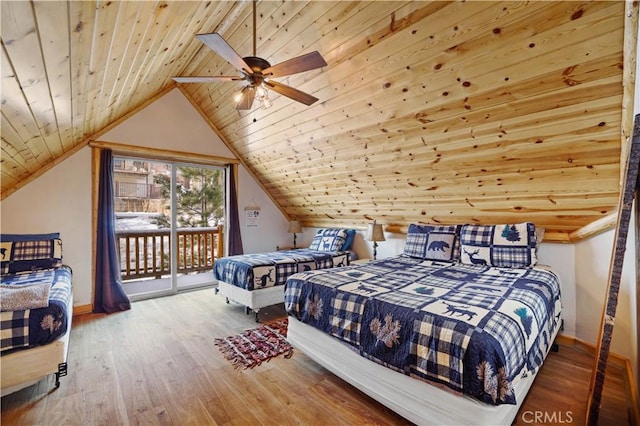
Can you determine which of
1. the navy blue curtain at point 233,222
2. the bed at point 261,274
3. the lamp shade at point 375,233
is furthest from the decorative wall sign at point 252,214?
the lamp shade at point 375,233

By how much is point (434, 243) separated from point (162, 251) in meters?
4.39

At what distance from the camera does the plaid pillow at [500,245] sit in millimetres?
2748

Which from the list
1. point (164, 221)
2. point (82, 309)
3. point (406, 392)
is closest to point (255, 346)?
point (406, 392)

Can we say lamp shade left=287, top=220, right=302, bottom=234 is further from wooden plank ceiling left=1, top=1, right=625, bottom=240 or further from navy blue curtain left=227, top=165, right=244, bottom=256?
wooden plank ceiling left=1, top=1, right=625, bottom=240

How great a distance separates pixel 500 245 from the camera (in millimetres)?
2869

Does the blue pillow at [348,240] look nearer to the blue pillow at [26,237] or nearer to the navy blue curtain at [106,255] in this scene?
the navy blue curtain at [106,255]

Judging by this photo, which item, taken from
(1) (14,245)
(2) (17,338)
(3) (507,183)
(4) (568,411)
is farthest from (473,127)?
(1) (14,245)

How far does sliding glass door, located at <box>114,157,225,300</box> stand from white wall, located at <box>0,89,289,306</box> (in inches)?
14.4

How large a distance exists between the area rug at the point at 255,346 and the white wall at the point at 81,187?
2.24 meters

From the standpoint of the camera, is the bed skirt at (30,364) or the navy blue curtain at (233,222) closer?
the bed skirt at (30,364)

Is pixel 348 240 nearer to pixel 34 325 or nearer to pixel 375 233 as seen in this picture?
pixel 375 233

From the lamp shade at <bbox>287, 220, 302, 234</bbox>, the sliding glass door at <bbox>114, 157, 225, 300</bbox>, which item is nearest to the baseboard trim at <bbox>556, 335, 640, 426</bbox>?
the lamp shade at <bbox>287, 220, 302, 234</bbox>

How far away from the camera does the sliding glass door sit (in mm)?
4414

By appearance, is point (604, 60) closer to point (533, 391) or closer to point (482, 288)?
point (482, 288)
